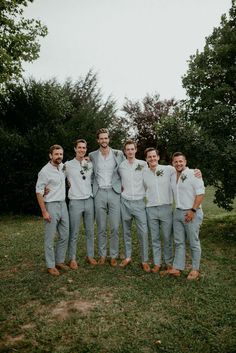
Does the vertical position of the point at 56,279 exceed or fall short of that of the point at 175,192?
it falls short

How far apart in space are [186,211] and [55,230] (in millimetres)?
2485

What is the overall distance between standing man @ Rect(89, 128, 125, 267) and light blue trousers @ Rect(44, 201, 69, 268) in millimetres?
676

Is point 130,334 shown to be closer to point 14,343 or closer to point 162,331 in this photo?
point 162,331

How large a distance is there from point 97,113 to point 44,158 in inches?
114

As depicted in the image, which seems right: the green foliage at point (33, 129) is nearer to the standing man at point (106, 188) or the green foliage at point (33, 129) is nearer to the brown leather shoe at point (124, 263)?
the standing man at point (106, 188)

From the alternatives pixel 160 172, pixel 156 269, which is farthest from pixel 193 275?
pixel 160 172

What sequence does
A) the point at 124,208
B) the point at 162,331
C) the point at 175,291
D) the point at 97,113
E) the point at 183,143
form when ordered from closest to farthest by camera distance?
the point at 162,331
the point at 175,291
the point at 124,208
the point at 183,143
the point at 97,113

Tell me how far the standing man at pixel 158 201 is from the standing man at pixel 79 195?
1166 mm

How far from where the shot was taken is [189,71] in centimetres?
951

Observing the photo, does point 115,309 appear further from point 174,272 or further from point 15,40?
point 15,40

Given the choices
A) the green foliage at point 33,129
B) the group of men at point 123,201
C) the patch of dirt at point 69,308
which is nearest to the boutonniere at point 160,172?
the group of men at point 123,201

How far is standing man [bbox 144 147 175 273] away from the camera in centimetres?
636

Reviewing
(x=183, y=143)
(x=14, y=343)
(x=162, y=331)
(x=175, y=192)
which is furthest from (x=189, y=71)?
(x=14, y=343)

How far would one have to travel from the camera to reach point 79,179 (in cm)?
670
